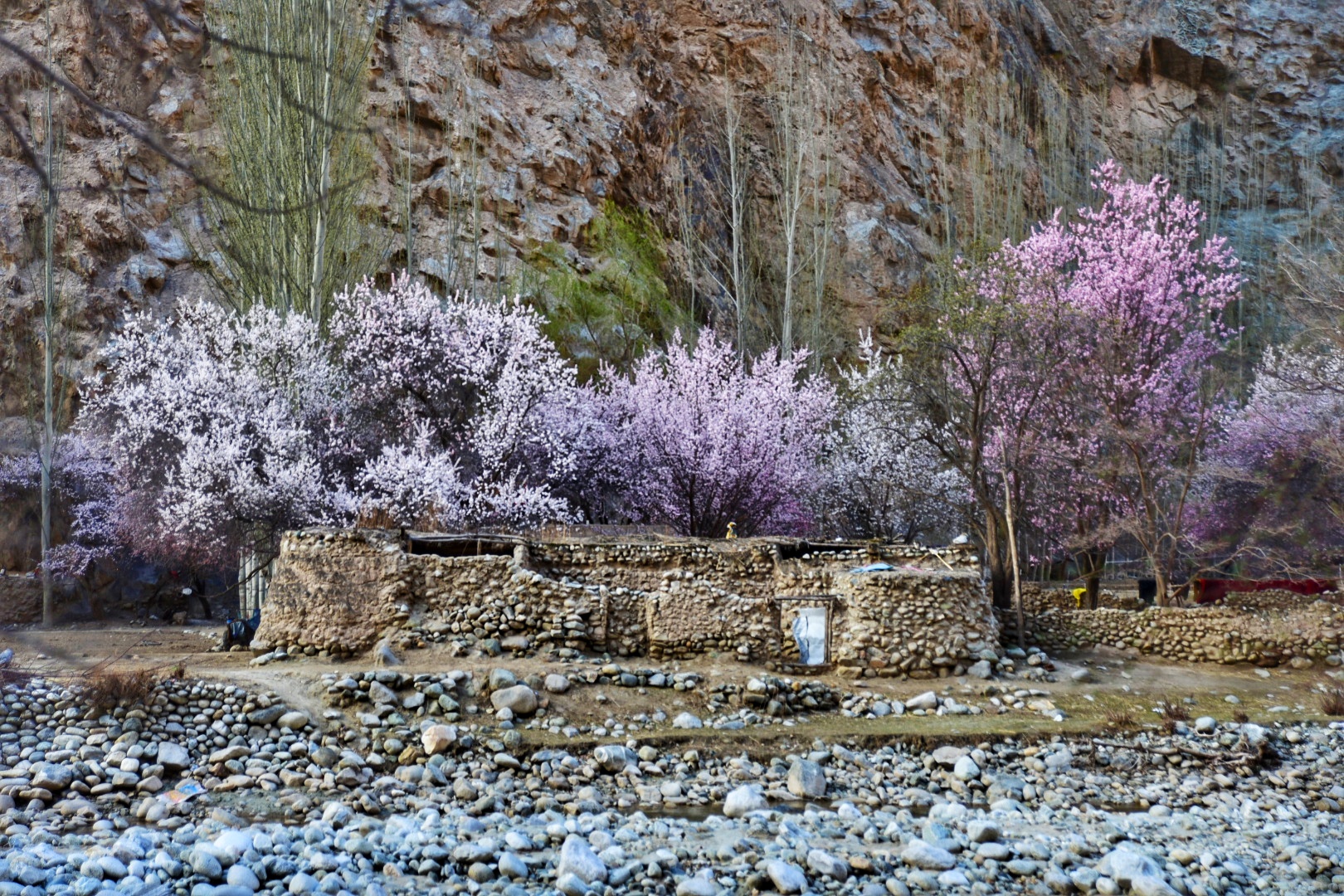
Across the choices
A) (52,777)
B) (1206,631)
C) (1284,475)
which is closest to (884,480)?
(1284,475)

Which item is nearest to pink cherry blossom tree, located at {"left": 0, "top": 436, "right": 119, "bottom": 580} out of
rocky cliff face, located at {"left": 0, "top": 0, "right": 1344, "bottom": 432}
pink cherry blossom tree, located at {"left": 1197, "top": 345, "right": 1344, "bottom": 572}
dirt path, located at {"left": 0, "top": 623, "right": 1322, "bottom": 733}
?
rocky cliff face, located at {"left": 0, "top": 0, "right": 1344, "bottom": 432}

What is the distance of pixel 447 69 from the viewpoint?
116 feet

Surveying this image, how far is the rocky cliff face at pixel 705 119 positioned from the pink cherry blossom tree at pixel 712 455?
8.33 m

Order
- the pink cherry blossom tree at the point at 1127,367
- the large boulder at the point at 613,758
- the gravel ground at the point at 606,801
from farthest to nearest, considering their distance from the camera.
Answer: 1. the pink cherry blossom tree at the point at 1127,367
2. the large boulder at the point at 613,758
3. the gravel ground at the point at 606,801

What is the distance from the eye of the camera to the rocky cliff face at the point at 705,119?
28.2 meters

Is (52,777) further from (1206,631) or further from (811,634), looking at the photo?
(1206,631)

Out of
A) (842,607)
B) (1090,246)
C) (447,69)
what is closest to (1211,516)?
(1090,246)

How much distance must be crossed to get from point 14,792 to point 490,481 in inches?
468

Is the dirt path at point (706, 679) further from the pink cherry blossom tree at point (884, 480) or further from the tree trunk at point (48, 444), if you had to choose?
the pink cherry blossom tree at point (884, 480)

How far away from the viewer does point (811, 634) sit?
15047 mm

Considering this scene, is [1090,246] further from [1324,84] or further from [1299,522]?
[1324,84]

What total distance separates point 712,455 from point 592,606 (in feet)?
31.2

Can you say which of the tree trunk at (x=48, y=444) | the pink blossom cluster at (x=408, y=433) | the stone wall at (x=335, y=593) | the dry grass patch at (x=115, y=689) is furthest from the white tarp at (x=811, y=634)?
the tree trunk at (x=48, y=444)

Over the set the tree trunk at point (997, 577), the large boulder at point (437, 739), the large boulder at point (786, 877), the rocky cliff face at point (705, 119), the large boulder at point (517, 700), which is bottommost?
the large boulder at point (786, 877)
